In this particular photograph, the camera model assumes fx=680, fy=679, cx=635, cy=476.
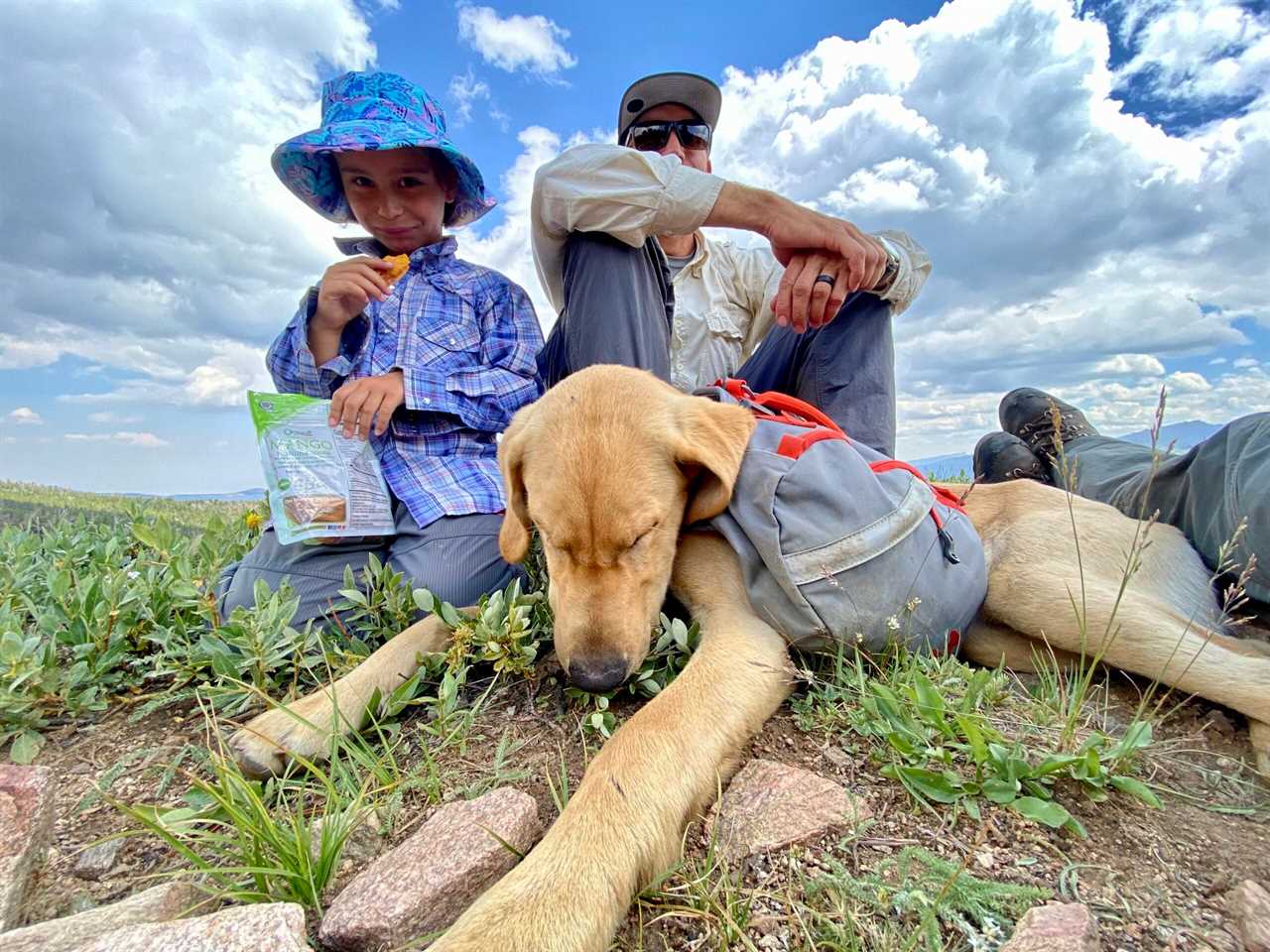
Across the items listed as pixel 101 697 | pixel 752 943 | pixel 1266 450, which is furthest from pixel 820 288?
pixel 101 697

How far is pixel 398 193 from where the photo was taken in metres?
3.96

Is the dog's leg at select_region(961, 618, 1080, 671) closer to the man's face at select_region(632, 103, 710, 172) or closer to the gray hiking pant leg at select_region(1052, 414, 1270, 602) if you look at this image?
the gray hiking pant leg at select_region(1052, 414, 1270, 602)

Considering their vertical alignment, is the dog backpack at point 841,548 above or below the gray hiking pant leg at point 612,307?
below

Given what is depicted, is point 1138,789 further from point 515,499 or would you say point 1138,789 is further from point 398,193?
point 398,193

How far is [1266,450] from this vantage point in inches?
114

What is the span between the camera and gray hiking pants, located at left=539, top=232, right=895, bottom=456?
3.91 meters

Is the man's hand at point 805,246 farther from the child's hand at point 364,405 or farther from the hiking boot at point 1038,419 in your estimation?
the hiking boot at point 1038,419

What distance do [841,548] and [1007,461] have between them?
474cm

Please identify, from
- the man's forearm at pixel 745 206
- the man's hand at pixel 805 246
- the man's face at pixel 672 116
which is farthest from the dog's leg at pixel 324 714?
the man's face at pixel 672 116

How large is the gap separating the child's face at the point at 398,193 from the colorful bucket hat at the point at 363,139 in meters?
0.10

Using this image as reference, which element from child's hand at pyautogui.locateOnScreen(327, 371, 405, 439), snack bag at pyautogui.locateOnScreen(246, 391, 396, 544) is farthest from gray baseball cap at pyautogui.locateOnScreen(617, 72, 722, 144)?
snack bag at pyautogui.locateOnScreen(246, 391, 396, 544)

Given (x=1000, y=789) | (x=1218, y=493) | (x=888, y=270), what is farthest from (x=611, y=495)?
(x=1218, y=493)

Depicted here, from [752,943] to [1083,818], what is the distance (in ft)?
3.21

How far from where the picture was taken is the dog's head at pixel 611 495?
7.64 feet
